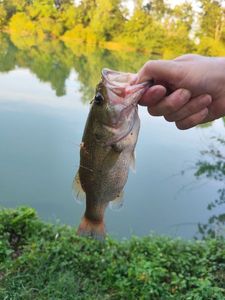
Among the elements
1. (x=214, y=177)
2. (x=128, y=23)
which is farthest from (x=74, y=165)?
(x=128, y=23)

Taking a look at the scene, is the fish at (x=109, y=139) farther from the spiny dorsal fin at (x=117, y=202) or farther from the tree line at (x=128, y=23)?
the tree line at (x=128, y=23)

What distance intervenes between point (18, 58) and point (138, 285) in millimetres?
17124

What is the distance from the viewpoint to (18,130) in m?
8.52

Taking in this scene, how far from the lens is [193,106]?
1.61m

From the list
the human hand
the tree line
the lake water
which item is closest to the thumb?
the human hand

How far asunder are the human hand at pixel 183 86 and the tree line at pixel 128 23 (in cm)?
1553

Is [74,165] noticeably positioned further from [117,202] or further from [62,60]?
[62,60]

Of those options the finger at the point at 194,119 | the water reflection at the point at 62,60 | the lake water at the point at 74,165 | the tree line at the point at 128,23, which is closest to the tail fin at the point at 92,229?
the finger at the point at 194,119

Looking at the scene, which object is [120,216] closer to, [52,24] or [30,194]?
[30,194]

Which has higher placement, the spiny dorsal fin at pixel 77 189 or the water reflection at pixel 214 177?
the water reflection at pixel 214 177

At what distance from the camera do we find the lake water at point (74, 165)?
18.1ft

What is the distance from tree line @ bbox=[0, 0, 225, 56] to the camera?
57.3ft

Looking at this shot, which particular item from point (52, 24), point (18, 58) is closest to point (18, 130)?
point (18, 58)

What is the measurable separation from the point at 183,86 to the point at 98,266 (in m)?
2.21
